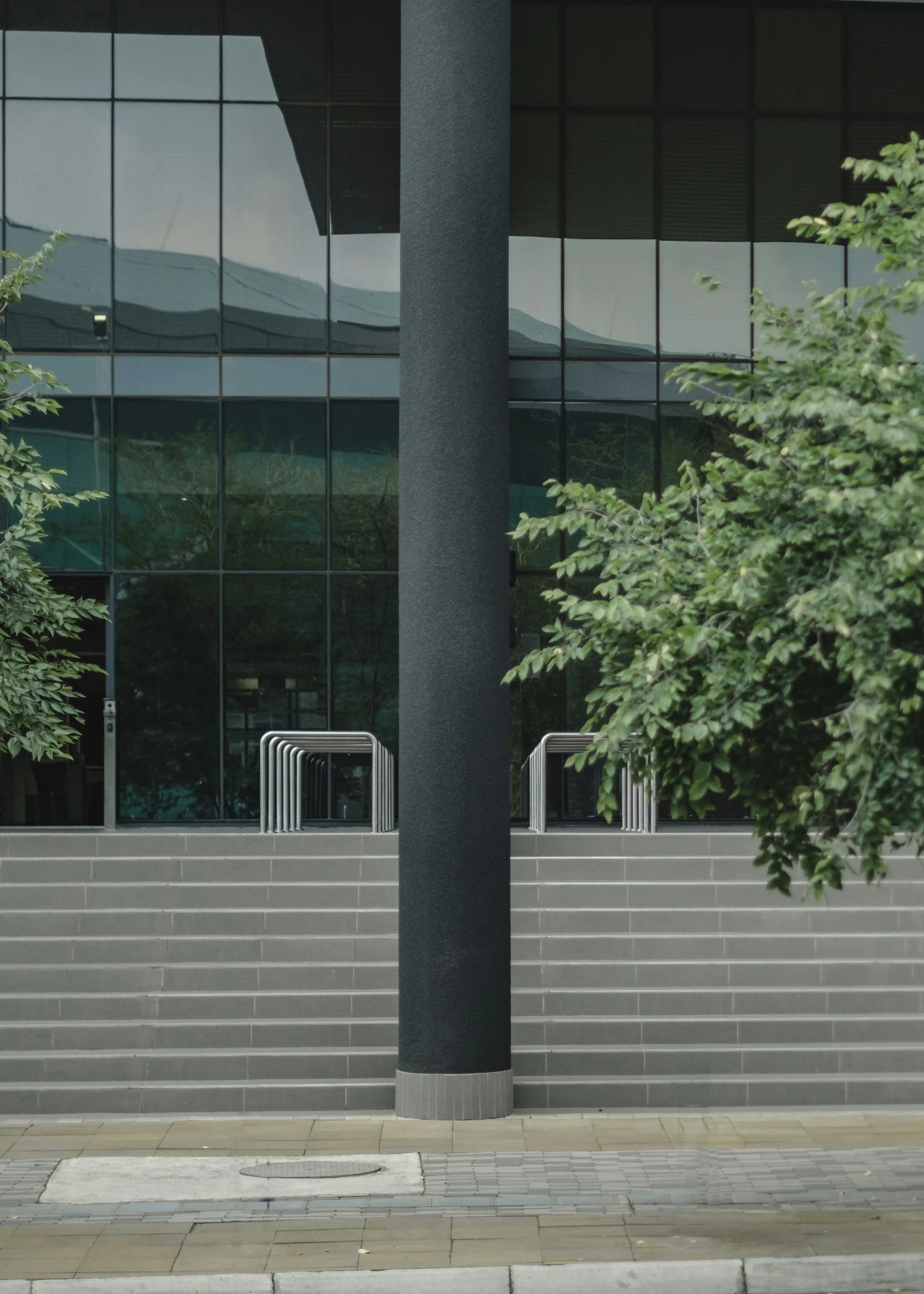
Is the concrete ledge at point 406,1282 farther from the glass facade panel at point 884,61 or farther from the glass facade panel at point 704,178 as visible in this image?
the glass facade panel at point 884,61

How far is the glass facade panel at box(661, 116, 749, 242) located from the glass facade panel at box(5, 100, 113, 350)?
284 inches

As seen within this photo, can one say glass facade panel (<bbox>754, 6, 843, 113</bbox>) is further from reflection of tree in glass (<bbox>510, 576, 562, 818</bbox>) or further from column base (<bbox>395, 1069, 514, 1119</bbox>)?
column base (<bbox>395, 1069, 514, 1119</bbox>)

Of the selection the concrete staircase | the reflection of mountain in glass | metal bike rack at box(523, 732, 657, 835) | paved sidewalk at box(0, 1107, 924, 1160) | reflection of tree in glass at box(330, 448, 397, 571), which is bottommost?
paved sidewalk at box(0, 1107, 924, 1160)

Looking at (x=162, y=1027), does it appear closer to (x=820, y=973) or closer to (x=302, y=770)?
(x=820, y=973)

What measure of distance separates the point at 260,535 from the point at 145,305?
10.6 ft

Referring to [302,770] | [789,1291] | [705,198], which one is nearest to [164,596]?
[302,770]

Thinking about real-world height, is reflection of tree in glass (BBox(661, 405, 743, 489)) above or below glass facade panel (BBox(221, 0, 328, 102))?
below

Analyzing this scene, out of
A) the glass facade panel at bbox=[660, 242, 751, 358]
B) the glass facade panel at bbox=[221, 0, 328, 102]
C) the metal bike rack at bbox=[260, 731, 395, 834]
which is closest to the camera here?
the metal bike rack at bbox=[260, 731, 395, 834]

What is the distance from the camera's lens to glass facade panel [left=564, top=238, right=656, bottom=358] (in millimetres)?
21109

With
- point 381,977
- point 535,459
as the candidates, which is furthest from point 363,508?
point 381,977

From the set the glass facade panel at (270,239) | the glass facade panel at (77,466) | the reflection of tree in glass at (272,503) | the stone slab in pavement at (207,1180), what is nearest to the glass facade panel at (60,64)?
the glass facade panel at (270,239)

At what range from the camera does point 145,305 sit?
816 inches

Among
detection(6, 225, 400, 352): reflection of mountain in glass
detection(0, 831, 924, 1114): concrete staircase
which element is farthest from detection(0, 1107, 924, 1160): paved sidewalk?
detection(6, 225, 400, 352): reflection of mountain in glass

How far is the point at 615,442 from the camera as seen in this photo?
21141 mm
